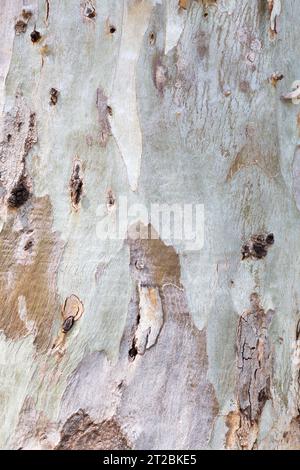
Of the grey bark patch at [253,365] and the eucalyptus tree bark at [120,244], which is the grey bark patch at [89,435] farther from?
the grey bark patch at [253,365]

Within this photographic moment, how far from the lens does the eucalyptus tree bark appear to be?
1.07m

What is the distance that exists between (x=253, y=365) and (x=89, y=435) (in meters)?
0.32

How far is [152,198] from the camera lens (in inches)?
42.9

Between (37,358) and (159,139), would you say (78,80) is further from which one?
(37,358)

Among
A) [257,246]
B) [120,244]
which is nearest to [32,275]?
[120,244]

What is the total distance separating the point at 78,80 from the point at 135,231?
0.29 m

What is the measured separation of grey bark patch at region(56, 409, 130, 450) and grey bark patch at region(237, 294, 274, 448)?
227 mm

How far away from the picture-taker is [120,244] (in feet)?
3.54

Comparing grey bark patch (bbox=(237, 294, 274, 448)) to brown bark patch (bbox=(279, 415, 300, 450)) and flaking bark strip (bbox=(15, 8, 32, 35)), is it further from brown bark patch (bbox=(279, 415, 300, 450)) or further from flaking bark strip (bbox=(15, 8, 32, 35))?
flaking bark strip (bbox=(15, 8, 32, 35))

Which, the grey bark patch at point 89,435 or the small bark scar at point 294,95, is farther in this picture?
the small bark scar at point 294,95

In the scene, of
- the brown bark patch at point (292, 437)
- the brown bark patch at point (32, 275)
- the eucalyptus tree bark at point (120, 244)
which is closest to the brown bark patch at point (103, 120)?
the eucalyptus tree bark at point (120, 244)

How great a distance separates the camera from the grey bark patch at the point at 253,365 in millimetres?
1106

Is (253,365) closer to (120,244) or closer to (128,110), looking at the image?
(120,244)
